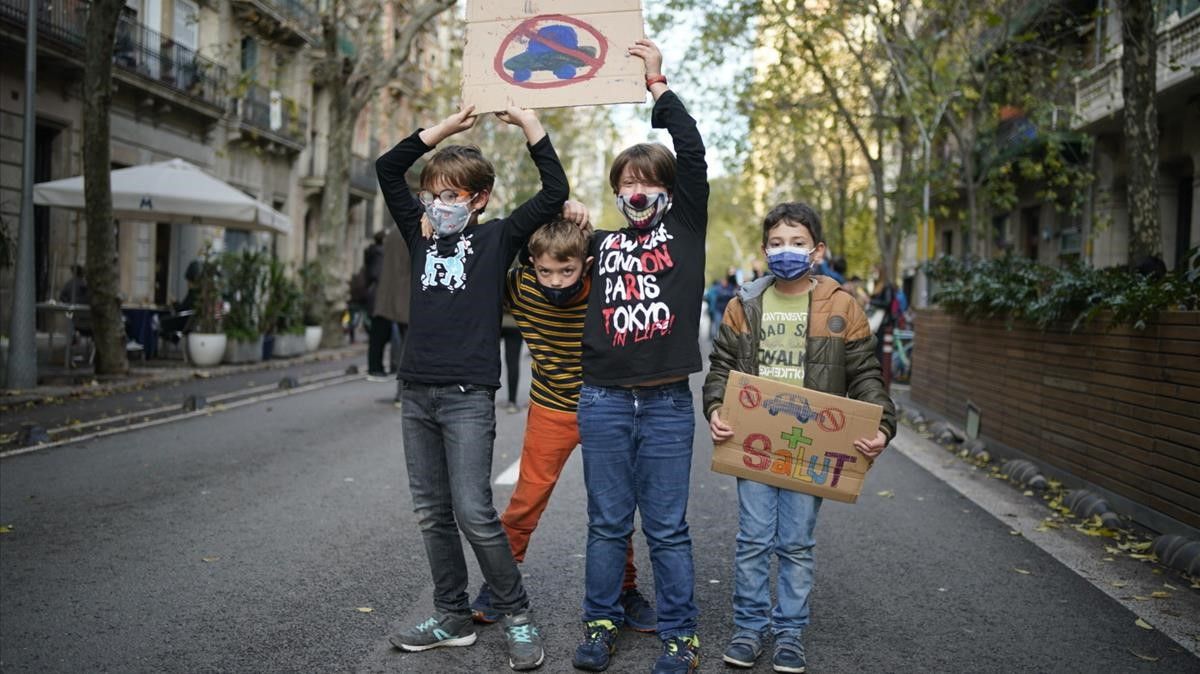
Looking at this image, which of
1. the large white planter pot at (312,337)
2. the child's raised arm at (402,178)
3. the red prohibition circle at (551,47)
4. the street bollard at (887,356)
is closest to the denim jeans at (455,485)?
the child's raised arm at (402,178)

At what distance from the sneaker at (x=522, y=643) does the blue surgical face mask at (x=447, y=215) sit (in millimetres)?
1460

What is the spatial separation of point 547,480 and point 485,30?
1.73 m

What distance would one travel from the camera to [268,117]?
3416cm

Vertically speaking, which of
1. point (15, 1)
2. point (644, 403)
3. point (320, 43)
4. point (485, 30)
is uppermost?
point (320, 43)

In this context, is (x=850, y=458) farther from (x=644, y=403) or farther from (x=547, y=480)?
Answer: (x=547, y=480)

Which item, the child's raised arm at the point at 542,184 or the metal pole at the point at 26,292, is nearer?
the child's raised arm at the point at 542,184

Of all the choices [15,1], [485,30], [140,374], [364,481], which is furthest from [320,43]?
[485,30]

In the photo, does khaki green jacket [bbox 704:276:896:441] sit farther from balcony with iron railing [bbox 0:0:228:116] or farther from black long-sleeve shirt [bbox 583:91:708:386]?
balcony with iron railing [bbox 0:0:228:116]

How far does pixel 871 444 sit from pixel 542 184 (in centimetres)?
155

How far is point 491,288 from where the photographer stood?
413cm

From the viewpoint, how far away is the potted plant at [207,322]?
1745cm

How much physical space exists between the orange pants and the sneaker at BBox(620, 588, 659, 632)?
0.20 meters

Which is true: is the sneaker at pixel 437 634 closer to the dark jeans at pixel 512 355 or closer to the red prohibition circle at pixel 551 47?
the red prohibition circle at pixel 551 47

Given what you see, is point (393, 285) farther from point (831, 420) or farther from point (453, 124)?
point (831, 420)
